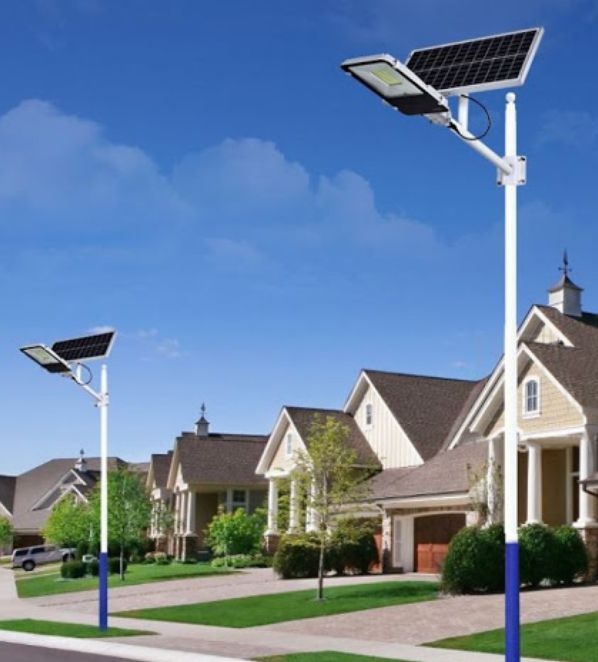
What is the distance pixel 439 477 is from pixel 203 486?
24.6m

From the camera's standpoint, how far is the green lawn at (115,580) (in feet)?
145

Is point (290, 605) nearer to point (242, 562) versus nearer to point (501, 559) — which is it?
point (501, 559)

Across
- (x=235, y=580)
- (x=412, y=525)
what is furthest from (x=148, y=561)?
(x=412, y=525)

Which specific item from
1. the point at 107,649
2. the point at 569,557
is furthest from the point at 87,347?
the point at 569,557

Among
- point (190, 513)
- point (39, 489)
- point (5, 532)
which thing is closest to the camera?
point (190, 513)

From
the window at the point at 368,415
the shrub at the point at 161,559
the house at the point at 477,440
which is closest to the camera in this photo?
the house at the point at 477,440

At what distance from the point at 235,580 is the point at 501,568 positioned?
14587 mm

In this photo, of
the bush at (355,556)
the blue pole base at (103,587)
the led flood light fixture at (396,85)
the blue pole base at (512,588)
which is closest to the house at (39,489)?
the bush at (355,556)

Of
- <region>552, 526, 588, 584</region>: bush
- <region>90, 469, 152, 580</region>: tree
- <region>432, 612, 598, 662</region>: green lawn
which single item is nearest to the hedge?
<region>552, 526, 588, 584</region>: bush

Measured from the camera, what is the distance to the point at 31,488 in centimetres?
9731

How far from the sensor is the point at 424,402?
4978cm

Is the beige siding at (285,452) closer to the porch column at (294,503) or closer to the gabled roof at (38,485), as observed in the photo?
the porch column at (294,503)

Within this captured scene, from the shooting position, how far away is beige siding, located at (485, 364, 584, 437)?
32.2m

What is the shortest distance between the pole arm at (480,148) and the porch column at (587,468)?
2027cm
